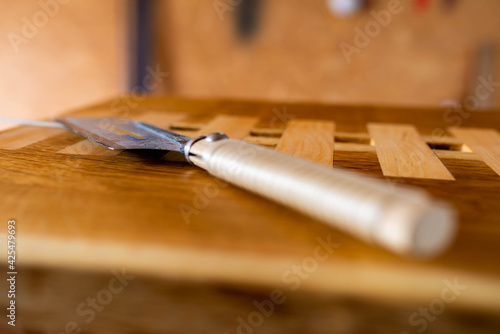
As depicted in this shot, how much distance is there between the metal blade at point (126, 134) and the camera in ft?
1.50

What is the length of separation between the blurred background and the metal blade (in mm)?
1846

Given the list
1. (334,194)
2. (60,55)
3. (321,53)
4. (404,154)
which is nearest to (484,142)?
(404,154)

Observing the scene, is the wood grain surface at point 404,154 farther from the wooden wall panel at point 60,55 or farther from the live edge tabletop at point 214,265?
the wooden wall panel at point 60,55

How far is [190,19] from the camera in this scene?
2.39 metres

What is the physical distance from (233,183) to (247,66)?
209 centimetres

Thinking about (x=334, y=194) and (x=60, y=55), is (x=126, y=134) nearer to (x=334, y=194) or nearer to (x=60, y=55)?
(x=334, y=194)

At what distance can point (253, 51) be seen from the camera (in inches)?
93.8

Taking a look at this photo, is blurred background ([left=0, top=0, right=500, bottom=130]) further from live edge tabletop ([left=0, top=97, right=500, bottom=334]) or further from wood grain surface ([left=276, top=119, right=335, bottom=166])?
live edge tabletop ([left=0, top=97, right=500, bottom=334])

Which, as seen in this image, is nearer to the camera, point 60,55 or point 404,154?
point 404,154

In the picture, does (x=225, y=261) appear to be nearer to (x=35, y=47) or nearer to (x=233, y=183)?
(x=233, y=183)

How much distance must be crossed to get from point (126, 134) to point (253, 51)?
1949 millimetres

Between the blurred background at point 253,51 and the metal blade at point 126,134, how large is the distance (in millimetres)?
1846

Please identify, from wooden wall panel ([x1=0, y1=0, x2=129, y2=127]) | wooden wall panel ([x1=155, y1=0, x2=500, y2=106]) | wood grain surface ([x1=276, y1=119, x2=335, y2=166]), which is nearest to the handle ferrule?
wood grain surface ([x1=276, y1=119, x2=335, y2=166])

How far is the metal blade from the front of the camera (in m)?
0.46
